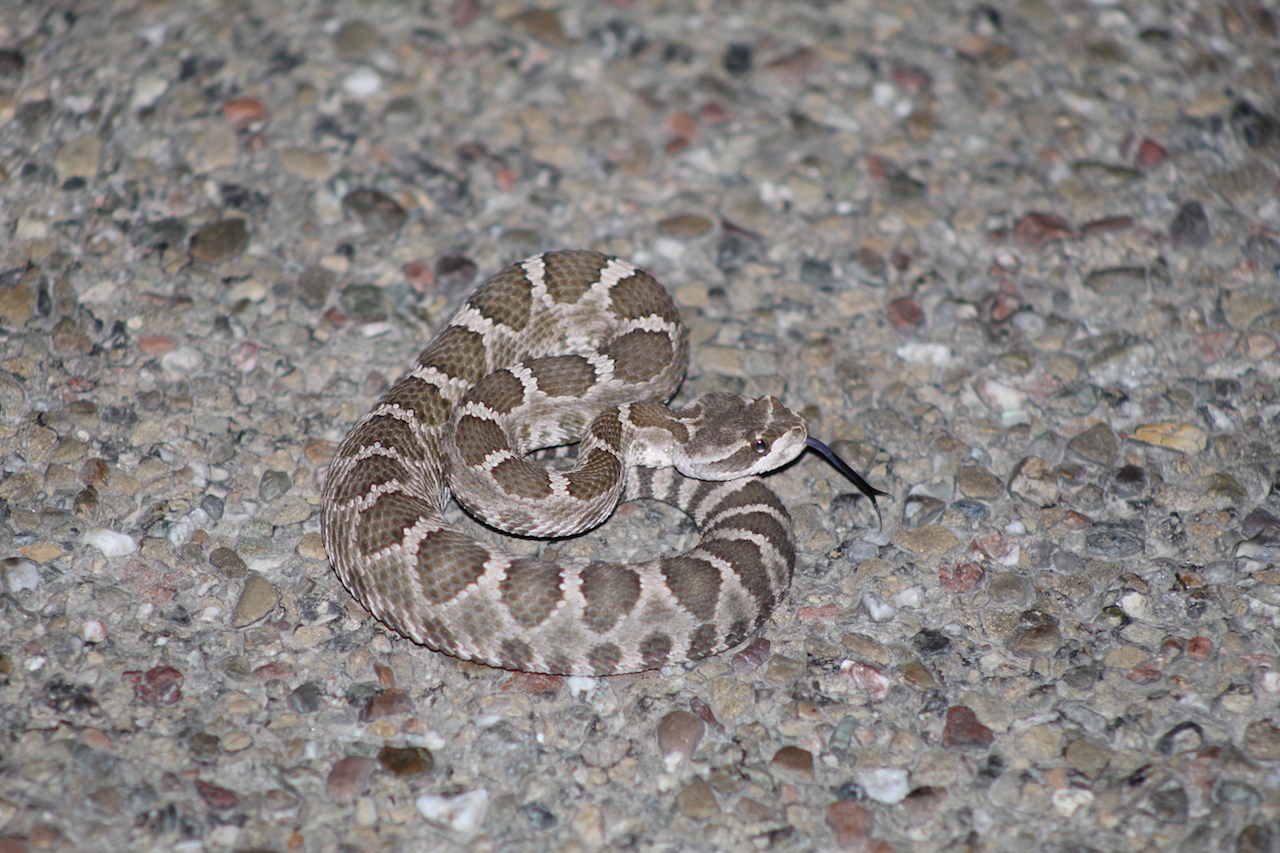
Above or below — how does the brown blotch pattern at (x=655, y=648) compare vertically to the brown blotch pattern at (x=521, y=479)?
below

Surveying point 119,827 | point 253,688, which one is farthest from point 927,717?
point 119,827

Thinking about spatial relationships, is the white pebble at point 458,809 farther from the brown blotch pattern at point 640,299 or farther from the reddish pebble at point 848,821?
the brown blotch pattern at point 640,299

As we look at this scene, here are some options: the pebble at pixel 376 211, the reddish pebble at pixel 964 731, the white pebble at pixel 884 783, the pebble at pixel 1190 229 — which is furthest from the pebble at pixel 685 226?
the white pebble at pixel 884 783

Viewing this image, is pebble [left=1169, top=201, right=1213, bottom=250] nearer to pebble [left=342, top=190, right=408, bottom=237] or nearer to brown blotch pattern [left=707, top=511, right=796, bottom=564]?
brown blotch pattern [left=707, top=511, right=796, bottom=564]

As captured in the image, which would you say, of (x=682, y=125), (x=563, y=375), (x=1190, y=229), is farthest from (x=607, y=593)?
(x=1190, y=229)

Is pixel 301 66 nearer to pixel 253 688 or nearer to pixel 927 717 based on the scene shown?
pixel 253 688

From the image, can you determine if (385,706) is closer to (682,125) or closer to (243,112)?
(243,112)

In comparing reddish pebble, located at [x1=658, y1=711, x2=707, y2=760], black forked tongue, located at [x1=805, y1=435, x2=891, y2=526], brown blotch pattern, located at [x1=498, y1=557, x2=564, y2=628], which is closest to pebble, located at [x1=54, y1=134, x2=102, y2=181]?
brown blotch pattern, located at [x1=498, y1=557, x2=564, y2=628]
